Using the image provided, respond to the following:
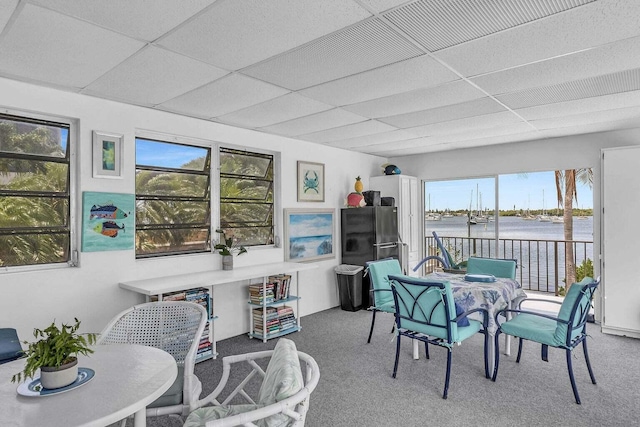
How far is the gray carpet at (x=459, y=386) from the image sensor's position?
8.65 feet

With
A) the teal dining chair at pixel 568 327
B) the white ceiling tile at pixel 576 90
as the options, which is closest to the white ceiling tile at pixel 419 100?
the white ceiling tile at pixel 576 90

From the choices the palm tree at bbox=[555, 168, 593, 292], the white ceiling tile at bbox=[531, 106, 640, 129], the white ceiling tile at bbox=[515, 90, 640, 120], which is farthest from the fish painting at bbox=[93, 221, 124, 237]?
the palm tree at bbox=[555, 168, 593, 292]

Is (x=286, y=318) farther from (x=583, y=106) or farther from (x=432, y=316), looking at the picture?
(x=583, y=106)

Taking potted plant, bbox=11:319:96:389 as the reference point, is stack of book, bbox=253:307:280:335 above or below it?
below

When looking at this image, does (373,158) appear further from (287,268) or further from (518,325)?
(518,325)

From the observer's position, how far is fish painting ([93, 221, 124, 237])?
3359 mm

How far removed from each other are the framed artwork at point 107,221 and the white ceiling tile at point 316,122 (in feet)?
6.04

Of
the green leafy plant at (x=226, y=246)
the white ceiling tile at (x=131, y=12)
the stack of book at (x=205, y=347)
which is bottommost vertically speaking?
the stack of book at (x=205, y=347)

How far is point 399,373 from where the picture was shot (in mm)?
3381

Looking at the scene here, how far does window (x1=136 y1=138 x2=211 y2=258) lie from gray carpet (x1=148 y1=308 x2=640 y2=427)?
4.11ft

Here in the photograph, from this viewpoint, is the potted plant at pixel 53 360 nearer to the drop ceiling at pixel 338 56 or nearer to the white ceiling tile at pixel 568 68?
the drop ceiling at pixel 338 56

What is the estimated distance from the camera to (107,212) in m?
3.42

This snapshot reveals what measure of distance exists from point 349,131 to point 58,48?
10.2 ft

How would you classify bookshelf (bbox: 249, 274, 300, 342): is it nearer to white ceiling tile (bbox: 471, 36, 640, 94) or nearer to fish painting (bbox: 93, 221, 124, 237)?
fish painting (bbox: 93, 221, 124, 237)
